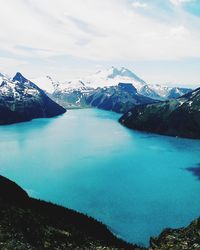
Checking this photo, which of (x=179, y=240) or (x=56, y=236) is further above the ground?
(x=179, y=240)

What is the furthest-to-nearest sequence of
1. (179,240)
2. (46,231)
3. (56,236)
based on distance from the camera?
(46,231) → (56,236) → (179,240)

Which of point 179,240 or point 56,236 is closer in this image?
point 179,240

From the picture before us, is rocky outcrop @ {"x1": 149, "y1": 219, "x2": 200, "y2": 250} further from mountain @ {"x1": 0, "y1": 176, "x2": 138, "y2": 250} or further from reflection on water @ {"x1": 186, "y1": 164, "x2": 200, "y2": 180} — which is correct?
reflection on water @ {"x1": 186, "y1": 164, "x2": 200, "y2": 180}

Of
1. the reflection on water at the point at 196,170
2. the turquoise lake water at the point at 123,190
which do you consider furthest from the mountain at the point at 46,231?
the reflection on water at the point at 196,170

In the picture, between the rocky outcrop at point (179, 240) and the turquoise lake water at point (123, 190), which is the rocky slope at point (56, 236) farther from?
the turquoise lake water at point (123, 190)

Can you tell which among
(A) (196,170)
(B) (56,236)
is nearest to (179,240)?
(B) (56,236)

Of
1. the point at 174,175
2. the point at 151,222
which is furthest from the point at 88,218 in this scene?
the point at 174,175

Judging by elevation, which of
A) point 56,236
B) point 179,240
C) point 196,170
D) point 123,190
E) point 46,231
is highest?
point 179,240

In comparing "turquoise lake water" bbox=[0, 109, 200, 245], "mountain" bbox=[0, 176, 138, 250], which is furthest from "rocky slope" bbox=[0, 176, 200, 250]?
"turquoise lake water" bbox=[0, 109, 200, 245]

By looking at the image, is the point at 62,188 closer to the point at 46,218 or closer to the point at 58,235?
the point at 46,218

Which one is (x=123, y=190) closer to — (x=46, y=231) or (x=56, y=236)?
(x=56, y=236)

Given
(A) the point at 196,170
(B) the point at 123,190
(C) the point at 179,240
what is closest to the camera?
(C) the point at 179,240
